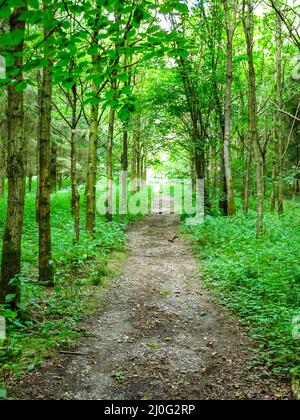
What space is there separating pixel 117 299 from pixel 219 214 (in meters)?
11.3

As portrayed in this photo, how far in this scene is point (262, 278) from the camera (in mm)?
8133

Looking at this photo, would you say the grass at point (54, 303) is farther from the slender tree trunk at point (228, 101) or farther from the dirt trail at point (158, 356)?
the slender tree trunk at point (228, 101)

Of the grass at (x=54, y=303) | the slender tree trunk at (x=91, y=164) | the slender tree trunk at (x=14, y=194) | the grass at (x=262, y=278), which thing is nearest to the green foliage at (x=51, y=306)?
the grass at (x=54, y=303)

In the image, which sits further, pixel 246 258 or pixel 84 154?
pixel 84 154

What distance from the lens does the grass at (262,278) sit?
213 inches

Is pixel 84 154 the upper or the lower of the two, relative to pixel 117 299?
upper

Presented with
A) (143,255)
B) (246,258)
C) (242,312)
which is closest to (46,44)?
(242,312)

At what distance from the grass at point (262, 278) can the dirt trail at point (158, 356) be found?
1.06 ft

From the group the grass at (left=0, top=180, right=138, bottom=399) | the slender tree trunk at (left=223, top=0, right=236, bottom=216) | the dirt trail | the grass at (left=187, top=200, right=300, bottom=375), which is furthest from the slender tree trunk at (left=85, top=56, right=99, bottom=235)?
the slender tree trunk at (left=223, top=0, right=236, bottom=216)

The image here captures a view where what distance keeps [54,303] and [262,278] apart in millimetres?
4551

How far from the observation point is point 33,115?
770 inches

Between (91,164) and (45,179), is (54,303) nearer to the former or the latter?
(45,179)
